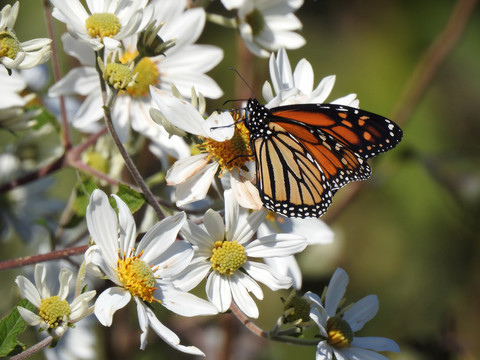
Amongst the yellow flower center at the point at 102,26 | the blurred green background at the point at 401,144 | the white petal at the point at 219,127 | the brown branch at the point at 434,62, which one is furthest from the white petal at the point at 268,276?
the blurred green background at the point at 401,144

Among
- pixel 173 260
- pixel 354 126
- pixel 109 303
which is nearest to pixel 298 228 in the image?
pixel 354 126

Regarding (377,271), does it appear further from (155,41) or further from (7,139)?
(155,41)

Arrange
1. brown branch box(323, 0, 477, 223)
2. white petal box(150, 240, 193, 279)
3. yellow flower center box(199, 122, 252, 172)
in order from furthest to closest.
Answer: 1. brown branch box(323, 0, 477, 223)
2. yellow flower center box(199, 122, 252, 172)
3. white petal box(150, 240, 193, 279)

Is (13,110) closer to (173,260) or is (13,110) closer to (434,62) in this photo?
(173,260)

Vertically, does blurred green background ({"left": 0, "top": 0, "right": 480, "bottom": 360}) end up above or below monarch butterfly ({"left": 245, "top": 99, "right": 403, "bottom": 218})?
below

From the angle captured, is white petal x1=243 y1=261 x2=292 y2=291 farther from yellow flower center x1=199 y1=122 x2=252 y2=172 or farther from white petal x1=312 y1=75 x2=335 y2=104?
white petal x1=312 y1=75 x2=335 y2=104

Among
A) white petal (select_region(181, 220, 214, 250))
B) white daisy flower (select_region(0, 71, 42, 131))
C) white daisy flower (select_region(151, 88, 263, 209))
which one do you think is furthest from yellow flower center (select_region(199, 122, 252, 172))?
white daisy flower (select_region(0, 71, 42, 131))
